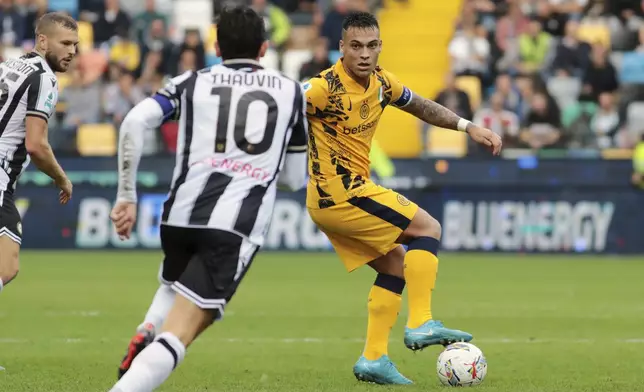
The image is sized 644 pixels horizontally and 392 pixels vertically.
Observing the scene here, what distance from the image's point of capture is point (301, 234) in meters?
19.0

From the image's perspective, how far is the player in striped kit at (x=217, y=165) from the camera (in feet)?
19.0

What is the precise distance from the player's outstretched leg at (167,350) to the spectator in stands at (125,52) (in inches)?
682

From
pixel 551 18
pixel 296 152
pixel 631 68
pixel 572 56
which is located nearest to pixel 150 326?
pixel 296 152

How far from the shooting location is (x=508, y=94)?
21234 mm

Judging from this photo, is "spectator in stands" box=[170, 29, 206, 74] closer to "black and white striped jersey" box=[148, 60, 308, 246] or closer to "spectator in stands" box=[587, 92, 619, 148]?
"spectator in stands" box=[587, 92, 619, 148]

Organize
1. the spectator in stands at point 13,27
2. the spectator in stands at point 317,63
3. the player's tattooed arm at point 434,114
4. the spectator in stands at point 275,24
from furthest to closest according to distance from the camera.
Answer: the spectator in stands at point 13,27, the spectator in stands at point 275,24, the spectator in stands at point 317,63, the player's tattooed arm at point 434,114

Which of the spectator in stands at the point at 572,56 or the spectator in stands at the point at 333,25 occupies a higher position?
the spectator in stands at the point at 333,25

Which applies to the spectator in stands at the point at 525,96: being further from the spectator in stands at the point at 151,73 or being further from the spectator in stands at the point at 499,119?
the spectator in stands at the point at 151,73

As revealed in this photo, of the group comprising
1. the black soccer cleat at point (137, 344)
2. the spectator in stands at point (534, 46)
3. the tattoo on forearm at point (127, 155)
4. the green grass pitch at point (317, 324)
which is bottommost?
the green grass pitch at point (317, 324)

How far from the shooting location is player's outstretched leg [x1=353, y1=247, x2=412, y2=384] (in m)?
7.82

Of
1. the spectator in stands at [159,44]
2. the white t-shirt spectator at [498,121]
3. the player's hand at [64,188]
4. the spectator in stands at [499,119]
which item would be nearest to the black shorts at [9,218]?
the player's hand at [64,188]

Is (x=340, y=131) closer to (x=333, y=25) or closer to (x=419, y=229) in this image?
(x=419, y=229)

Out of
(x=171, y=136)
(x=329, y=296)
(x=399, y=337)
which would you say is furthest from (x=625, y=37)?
(x=399, y=337)

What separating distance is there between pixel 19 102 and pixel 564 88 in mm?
15655
